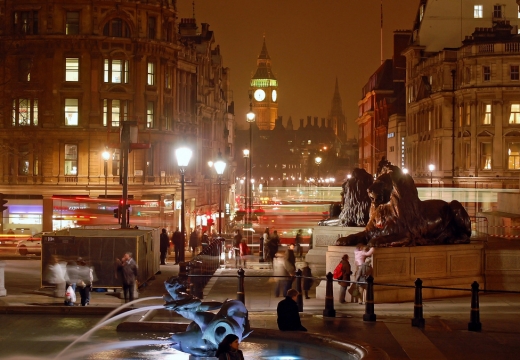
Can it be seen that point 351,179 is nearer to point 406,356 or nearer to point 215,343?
point 406,356

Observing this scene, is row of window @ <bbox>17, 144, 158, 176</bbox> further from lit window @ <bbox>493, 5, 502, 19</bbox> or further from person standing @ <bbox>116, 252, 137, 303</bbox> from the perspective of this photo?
lit window @ <bbox>493, 5, 502, 19</bbox>

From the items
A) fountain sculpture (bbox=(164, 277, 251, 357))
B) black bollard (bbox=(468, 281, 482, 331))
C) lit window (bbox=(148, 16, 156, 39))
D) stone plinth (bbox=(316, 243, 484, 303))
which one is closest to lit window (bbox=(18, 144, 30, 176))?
lit window (bbox=(148, 16, 156, 39))

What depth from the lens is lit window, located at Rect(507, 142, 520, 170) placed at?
69.5m

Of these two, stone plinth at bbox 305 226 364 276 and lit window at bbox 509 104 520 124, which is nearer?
stone plinth at bbox 305 226 364 276

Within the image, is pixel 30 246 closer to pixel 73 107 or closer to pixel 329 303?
pixel 73 107

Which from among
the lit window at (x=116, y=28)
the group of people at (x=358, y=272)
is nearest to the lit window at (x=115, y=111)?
the lit window at (x=116, y=28)

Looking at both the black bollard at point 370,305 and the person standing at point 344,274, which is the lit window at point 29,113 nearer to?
the person standing at point 344,274

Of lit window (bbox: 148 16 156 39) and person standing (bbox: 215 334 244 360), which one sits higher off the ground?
lit window (bbox: 148 16 156 39)

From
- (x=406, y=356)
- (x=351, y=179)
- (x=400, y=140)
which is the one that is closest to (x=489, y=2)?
(x=400, y=140)

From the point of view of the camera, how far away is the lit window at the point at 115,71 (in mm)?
60344

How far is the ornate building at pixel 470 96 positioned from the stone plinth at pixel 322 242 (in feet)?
132

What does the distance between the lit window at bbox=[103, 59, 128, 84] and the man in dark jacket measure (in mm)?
44436

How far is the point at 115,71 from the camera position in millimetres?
60656

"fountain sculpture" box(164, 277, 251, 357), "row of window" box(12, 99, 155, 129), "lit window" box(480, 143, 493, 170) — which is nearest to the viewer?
"fountain sculpture" box(164, 277, 251, 357)
